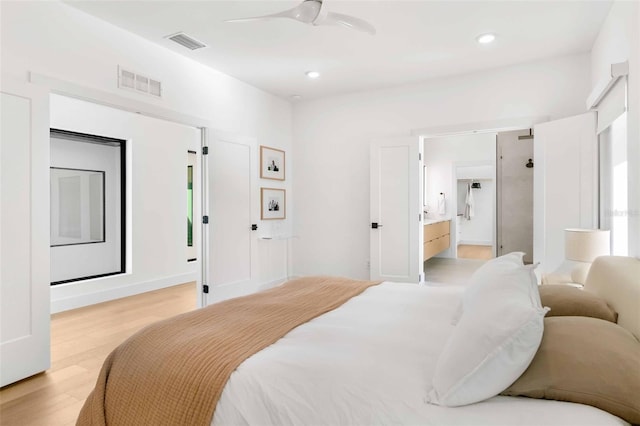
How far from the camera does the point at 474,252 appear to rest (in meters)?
9.03

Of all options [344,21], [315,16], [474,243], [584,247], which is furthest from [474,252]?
[315,16]

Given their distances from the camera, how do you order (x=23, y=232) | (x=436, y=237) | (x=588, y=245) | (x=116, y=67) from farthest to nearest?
(x=436, y=237)
(x=116, y=67)
(x=588, y=245)
(x=23, y=232)

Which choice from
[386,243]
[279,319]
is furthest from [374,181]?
[279,319]

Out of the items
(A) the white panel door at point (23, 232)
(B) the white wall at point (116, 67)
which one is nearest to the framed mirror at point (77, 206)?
(B) the white wall at point (116, 67)

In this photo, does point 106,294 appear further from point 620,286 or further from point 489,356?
point 620,286

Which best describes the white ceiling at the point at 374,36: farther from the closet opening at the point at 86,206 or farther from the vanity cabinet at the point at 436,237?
the vanity cabinet at the point at 436,237

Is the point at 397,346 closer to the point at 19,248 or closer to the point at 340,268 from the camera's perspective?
the point at 19,248

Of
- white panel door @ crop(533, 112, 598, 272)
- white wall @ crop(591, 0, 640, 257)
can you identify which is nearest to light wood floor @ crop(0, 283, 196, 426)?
white wall @ crop(591, 0, 640, 257)

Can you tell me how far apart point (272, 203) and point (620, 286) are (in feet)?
13.6

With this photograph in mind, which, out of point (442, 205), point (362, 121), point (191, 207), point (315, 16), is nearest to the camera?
point (315, 16)

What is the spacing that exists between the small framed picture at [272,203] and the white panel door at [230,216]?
0.24 metres

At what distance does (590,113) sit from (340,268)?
3380 mm

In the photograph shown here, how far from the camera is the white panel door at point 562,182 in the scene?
11.3ft

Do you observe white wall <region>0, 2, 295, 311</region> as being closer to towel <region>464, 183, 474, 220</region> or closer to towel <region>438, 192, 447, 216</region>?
towel <region>438, 192, 447, 216</region>
